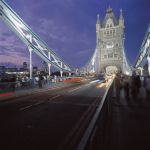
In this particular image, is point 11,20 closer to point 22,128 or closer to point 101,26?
point 22,128

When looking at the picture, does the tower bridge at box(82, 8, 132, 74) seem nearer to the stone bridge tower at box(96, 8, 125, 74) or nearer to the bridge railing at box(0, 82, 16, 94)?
the stone bridge tower at box(96, 8, 125, 74)

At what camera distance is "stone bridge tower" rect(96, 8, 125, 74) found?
141875mm

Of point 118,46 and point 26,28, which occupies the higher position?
point 118,46

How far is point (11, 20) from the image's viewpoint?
115 ft

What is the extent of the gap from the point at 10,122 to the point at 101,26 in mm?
153624

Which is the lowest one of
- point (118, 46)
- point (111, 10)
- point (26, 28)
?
point (26, 28)

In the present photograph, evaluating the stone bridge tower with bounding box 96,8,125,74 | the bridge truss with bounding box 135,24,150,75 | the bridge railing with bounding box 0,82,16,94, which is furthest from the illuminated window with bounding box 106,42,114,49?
the bridge railing with bounding box 0,82,16,94

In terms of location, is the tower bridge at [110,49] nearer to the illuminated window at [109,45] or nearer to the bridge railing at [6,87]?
the illuminated window at [109,45]

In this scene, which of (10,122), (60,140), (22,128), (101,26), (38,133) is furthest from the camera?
(101,26)

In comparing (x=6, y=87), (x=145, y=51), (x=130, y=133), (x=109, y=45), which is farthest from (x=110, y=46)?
(x=130, y=133)

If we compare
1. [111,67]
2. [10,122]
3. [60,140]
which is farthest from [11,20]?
[111,67]

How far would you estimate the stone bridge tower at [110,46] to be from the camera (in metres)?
142

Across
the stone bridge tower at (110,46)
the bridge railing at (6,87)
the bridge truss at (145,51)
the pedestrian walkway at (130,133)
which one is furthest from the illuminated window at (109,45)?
the pedestrian walkway at (130,133)

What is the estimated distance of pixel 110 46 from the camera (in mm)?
148000
